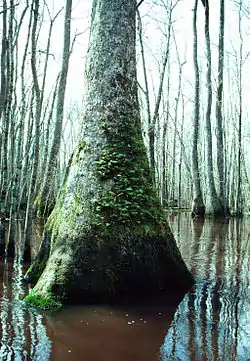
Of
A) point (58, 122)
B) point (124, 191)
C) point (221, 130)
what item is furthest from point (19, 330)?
point (221, 130)

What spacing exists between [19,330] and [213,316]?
1.87 m

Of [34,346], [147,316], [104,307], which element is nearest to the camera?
[34,346]

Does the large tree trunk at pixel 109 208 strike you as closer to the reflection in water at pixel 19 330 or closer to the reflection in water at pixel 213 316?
the reflection in water at pixel 19 330

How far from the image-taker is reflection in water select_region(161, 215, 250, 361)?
2893mm

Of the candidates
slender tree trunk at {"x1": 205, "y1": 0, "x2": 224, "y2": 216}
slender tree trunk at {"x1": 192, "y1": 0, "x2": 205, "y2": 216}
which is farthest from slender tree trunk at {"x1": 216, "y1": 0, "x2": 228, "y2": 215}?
slender tree trunk at {"x1": 192, "y1": 0, "x2": 205, "y2": 216}

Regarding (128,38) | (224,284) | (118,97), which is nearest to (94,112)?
(118,97)

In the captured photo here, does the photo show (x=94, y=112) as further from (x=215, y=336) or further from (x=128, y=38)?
(x=215, y=336)

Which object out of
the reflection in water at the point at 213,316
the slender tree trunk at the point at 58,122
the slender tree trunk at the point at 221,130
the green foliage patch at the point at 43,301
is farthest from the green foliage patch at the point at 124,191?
the slender tree trunk at the point at 221,130

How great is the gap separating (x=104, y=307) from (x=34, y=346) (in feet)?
3.79

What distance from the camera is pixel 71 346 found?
2941mm

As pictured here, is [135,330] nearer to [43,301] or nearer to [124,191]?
[43,301]

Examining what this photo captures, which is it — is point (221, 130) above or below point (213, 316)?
above

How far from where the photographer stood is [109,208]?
4586 mm

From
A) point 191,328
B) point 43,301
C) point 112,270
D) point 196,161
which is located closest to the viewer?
point 191,328
